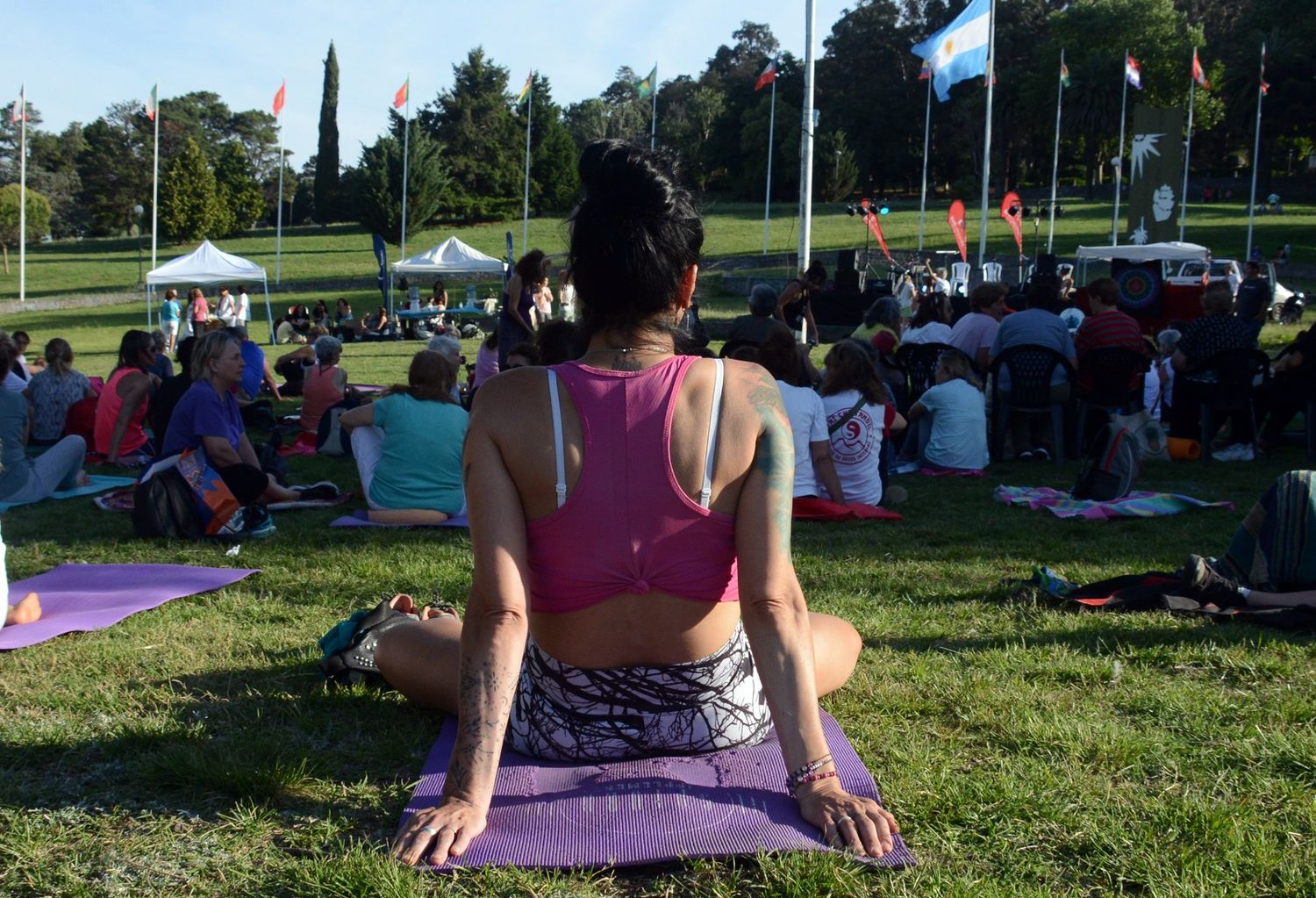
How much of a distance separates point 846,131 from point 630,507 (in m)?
68.9

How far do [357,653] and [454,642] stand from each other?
21.8 inches

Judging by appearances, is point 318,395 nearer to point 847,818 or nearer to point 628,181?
point 628,181

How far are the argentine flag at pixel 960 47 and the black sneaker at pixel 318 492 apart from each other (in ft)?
55.0

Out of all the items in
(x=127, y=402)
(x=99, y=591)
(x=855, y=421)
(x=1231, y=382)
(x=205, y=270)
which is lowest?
(x=99, y=591)

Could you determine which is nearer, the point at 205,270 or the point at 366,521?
the point at 366,521

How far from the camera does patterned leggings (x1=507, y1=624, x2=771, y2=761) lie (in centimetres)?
255

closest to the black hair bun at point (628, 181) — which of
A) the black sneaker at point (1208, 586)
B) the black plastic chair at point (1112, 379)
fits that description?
the black sneaker at point (1208, 586)

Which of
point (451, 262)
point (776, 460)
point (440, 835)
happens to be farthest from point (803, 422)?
point (451, 262)

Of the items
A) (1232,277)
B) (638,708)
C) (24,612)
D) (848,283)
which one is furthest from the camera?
(1232,277)

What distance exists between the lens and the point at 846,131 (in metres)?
67.6

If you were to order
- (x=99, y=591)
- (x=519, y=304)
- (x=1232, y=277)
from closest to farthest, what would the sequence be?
(x=99, y=591), (x=519, y=304), (x=1232, y=277)

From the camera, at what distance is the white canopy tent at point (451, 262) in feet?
93.4

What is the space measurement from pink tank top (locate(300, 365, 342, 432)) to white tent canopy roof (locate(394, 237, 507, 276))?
58.9ft

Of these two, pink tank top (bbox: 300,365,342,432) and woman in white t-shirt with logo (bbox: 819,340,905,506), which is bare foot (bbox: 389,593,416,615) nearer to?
woman in white t-shirt with logo (bbox: 819,340,905,506)
